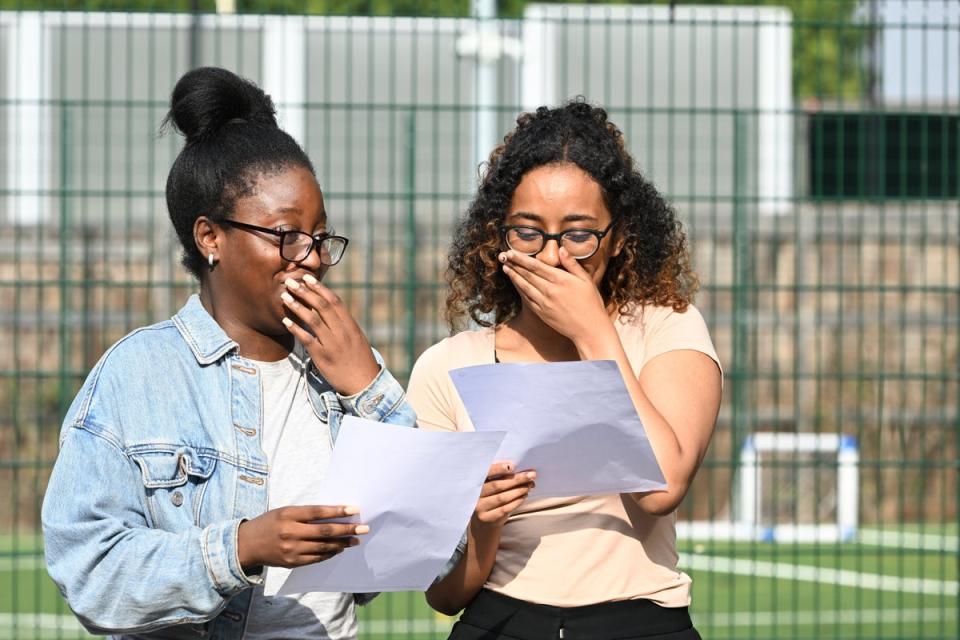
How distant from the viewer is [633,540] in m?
2.79

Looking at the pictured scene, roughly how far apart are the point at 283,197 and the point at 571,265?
2.03 ft

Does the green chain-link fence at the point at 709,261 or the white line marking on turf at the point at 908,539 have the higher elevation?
the green chain-link fence at the point at 709,261

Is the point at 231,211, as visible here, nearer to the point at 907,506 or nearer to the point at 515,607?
the point at 515,607

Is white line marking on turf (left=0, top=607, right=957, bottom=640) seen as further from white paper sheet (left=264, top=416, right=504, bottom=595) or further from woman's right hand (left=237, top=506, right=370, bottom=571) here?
woman's right hand (left=237, top=506, right=370, bottom=571)

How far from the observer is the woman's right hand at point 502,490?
8.35ft

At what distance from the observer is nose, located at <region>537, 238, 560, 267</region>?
278cm

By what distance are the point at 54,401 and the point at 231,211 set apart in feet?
23.6

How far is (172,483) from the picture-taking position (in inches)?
89.7

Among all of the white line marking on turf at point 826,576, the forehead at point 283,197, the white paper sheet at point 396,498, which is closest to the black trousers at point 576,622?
the white paper sheet at point 396,498

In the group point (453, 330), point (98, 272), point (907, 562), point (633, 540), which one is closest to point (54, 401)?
point (98, 272)

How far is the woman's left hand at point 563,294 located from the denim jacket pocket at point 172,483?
0.77m

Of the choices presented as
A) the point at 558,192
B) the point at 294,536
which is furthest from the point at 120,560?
the point at 558,192

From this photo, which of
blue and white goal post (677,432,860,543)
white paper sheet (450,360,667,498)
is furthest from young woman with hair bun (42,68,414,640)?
blue and white goal post (677,432,860,543)

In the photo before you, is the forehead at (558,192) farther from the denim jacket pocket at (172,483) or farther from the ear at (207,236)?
the denim jacket pocket at (172,483)
